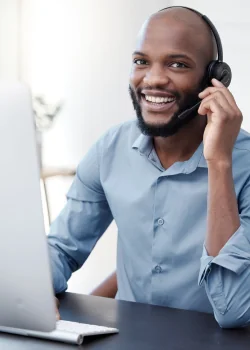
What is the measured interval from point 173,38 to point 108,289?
2.24ft

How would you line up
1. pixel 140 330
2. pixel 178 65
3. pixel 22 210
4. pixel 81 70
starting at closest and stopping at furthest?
pixel 22 210
pixel 140 330
pixel 178 65
pixel 81 70

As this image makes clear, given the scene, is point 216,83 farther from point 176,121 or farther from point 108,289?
point 108,289

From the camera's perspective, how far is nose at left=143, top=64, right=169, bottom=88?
1.67m

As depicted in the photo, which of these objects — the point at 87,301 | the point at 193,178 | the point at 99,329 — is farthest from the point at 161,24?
the point at 99,329

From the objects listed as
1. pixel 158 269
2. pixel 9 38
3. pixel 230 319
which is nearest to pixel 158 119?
pixel 158 269

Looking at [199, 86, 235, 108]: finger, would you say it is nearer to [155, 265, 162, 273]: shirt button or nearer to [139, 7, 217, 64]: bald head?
[139, 7, 217, 64]: bald head

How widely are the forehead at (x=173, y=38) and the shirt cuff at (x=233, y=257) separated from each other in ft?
1.58

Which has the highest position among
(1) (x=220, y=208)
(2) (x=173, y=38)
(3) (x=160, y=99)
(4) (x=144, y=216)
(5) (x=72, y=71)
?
(2) (x=173, y=38)

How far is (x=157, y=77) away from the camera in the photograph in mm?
1672

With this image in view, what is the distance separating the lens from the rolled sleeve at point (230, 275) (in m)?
1.40

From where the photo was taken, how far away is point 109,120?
3807 millimetres

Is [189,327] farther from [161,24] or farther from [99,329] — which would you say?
[161,24]


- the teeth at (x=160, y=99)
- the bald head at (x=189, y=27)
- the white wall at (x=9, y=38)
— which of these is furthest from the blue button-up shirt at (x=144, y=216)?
the white wall at (x=9, y=38)

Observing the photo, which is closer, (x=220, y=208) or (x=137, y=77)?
(x=220, y=208)
